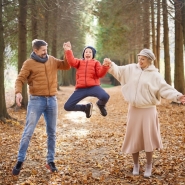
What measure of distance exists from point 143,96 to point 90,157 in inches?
95.5

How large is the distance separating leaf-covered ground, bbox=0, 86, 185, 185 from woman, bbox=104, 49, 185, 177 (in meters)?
0.54

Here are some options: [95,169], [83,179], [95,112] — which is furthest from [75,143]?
[95,112]

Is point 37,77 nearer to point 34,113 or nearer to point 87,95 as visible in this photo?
point 34,113

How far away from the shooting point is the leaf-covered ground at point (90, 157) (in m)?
5.46

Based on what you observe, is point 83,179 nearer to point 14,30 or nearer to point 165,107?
point 165,107

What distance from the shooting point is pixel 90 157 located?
7043 mm

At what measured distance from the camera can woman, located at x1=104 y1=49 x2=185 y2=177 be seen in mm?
5258

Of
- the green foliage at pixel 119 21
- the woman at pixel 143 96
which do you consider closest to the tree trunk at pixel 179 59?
the green foliage at pixel 119 21

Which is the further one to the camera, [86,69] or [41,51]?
[86,69]

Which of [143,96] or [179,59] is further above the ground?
[179,59]

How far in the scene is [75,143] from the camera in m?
8.47

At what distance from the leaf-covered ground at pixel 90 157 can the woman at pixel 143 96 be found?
0.54 meters

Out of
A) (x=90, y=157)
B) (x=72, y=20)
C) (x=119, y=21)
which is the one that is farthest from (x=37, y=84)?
(x=119, y=21)

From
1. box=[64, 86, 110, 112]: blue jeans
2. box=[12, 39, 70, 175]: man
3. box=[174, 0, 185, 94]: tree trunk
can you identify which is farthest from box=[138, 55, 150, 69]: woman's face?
box=[174, 0, 185, 94]: tree trunk
